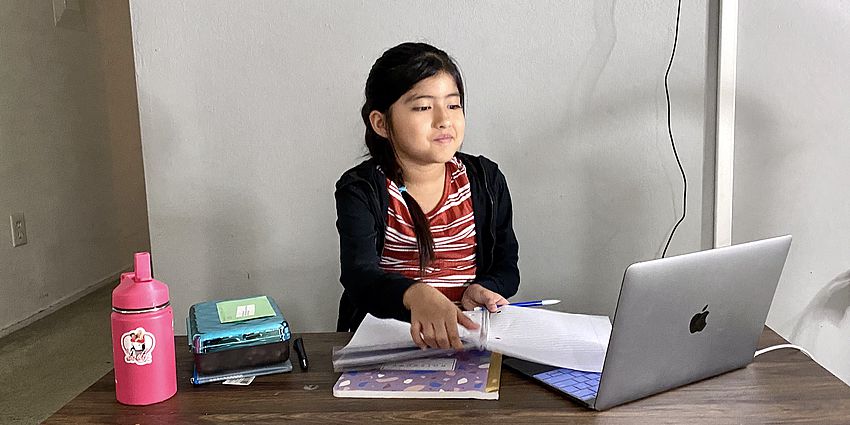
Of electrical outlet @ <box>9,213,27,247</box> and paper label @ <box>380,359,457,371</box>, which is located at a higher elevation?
paper label @ <box>380,359,457,371</box>

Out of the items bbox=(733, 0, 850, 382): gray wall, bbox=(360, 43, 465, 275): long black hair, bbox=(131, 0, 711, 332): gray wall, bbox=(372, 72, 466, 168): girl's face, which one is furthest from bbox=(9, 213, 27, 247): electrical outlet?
bbox=(733, 0, 850, 382): gray wall

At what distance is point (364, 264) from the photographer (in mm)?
1364

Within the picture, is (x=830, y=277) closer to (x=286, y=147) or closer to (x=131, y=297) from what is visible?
(x=286, y=147)

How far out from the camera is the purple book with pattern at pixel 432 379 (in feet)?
3.25

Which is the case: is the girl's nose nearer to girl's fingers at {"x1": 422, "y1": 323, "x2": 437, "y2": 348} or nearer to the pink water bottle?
girl's fingers at {"x1": 422, "y1": 323, "x2": 437, "y2": 348}

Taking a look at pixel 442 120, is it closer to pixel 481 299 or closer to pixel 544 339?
pixel 481 299

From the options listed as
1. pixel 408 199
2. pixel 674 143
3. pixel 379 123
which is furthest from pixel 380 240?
pixel 674 143

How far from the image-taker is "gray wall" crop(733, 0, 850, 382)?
173cm

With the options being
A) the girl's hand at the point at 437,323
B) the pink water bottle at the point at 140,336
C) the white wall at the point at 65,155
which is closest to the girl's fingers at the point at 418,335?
the girl's hand at the point at 437,323

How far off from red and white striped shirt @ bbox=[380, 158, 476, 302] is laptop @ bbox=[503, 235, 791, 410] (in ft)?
1.47

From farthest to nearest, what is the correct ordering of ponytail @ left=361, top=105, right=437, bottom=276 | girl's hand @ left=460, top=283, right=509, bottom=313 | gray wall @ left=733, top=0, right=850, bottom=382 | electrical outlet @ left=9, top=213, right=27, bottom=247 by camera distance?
electrical outlet @ left=9, top=213, right=27, bottom=247
gray wall @ left=733, top=0, right=850, bottom=382
ponytail @ left=361, top=105, right=437, bottom=276
girl's hand @ left=460, top=283, right=509, bottom=313

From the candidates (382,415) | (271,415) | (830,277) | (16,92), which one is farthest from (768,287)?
(16,92)

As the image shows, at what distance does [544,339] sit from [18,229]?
2402 mm

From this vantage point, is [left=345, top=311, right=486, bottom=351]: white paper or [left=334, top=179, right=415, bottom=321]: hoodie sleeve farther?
[left=334, top=179, right=415, bottom=321]: hoodie sleeve
